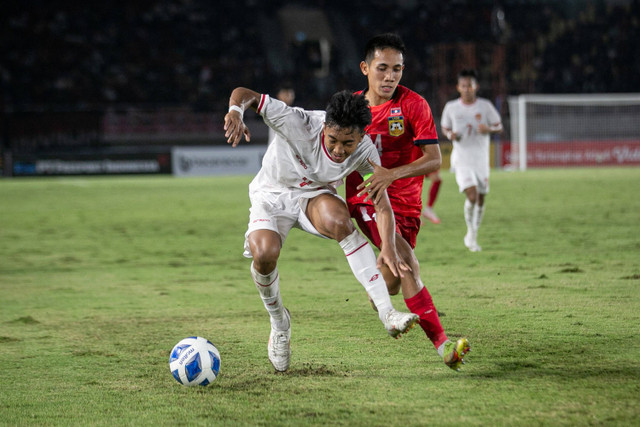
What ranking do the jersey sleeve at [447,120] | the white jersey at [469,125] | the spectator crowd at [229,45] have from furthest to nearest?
the spectator crowd at [229,45]
the jersey sleeve at [447,120]
the white jersey at [469,125]

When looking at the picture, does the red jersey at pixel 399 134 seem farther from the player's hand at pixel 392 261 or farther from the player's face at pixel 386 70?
the player's hand at pixel 392 261

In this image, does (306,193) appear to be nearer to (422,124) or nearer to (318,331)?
(422,124)

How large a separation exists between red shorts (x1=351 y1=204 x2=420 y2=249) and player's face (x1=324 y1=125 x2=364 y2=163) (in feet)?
1.90

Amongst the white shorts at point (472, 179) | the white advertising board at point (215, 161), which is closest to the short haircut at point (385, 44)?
the white shorts at point (472, 179)

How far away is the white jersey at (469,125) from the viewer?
1030 centimetres

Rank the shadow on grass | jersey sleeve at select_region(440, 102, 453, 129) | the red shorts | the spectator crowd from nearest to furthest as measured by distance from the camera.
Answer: the shadow on grass
the red shorts
jersey sleeve at select_region(440, 102, 453, 129)
the spectator crowd

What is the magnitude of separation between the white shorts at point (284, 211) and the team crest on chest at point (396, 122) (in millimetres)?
653

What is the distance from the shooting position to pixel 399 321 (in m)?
3.87

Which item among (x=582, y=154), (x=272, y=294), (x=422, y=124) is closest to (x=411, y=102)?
Answer: (x=422, y=124)

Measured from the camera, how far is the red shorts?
15.8ft

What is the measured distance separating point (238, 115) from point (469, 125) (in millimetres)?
6781

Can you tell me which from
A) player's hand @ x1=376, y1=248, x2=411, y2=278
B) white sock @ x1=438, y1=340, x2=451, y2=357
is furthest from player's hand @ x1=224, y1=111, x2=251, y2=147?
white sock @ x1=438, y1=340, x2=451, y2=357

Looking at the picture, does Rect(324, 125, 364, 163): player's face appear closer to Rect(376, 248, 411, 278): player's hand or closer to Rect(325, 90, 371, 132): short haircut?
Rect(325, 90, 371, 132): short haircut

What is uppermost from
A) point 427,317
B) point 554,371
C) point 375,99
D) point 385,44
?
point 385,44
